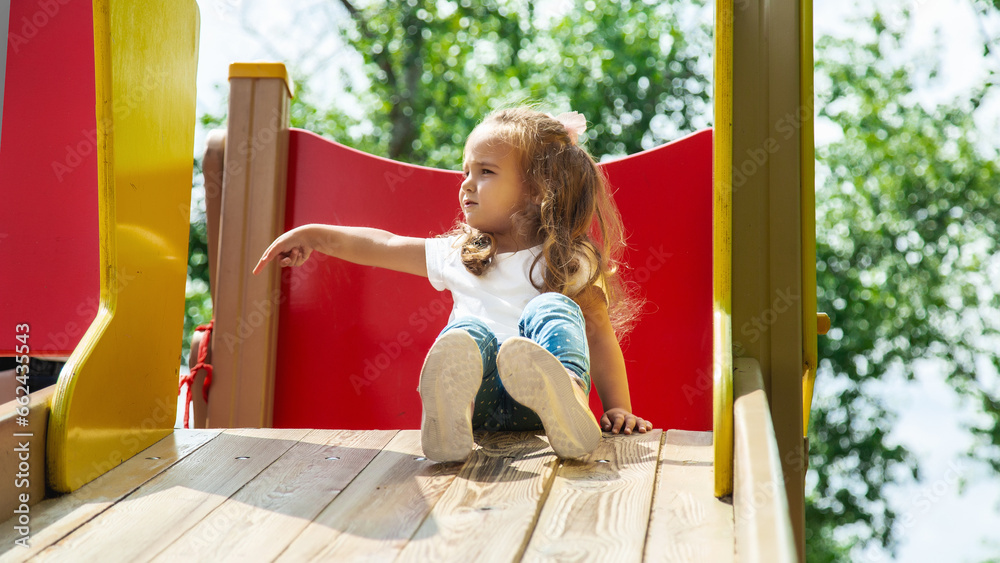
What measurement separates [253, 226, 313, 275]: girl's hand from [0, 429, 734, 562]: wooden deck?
380 mm

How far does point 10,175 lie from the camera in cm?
222

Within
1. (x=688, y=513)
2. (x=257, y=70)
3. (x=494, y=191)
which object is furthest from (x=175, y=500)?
(x=257, y=70)

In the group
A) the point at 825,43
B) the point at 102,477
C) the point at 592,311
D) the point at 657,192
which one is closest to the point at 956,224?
the point at 825,43

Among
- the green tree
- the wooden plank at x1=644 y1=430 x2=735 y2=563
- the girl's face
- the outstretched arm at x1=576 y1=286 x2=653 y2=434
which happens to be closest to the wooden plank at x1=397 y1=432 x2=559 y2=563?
the wooden plank at x1=644 y1=430 x2=735 y2=563

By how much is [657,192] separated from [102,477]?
4.41 ft

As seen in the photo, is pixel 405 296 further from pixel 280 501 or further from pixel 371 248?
pixel 280 501

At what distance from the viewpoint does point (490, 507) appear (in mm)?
1136

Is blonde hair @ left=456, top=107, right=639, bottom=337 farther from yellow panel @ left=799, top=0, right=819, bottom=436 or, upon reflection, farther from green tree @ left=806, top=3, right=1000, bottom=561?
green tree @ left=806, top=3, right=1000, bottom=561

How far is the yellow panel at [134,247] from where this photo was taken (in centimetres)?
133

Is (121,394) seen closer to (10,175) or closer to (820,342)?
(10,175)

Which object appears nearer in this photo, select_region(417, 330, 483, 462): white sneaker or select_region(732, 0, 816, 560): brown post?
select_region(417, 330, 483, 462): white sneaker

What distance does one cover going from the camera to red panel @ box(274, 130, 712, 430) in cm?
210

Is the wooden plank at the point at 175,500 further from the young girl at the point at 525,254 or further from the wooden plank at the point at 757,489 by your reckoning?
the wooden plank at the point at 757,489

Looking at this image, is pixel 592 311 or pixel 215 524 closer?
pixel 215 524
